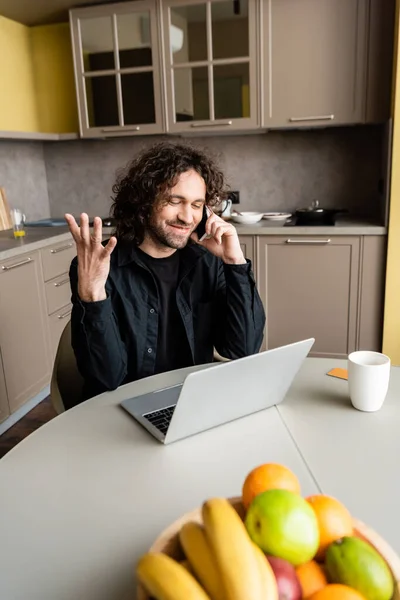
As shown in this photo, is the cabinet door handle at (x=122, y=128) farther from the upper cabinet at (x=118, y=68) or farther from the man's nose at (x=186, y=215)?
the man's nose at (x=186, y=215)

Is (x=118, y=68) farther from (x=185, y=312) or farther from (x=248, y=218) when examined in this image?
(x=185, y=312)

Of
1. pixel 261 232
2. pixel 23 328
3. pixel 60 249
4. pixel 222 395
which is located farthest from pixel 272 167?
pixel 222 395

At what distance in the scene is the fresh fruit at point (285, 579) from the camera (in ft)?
1.63

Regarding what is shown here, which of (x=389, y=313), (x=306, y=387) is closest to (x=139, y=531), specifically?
(x=306, y=387)

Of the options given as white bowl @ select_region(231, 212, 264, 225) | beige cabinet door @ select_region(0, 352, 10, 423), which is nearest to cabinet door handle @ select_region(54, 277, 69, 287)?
beige cabinet door @ select_region(0, 352, 10, 423)

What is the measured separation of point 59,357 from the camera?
1.41 m

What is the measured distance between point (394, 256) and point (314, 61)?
3.98 feet

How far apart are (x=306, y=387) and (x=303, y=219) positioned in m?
2.15

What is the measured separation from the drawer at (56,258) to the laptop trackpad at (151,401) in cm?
196

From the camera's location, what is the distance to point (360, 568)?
520 millimetres

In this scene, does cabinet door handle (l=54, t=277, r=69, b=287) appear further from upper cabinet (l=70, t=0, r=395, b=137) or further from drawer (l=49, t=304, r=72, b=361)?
upper cabinet (l=70, t=0, r=395, b=137)

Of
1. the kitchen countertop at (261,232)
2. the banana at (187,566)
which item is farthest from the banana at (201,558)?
the kitchen countertop at (261,232)

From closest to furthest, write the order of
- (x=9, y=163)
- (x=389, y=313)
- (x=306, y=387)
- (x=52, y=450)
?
(x=52, y=450) < (x=306, y=387) < (x=389, y=313) < (x=9, y=163)

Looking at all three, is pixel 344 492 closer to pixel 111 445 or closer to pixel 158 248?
pixel 111 445
